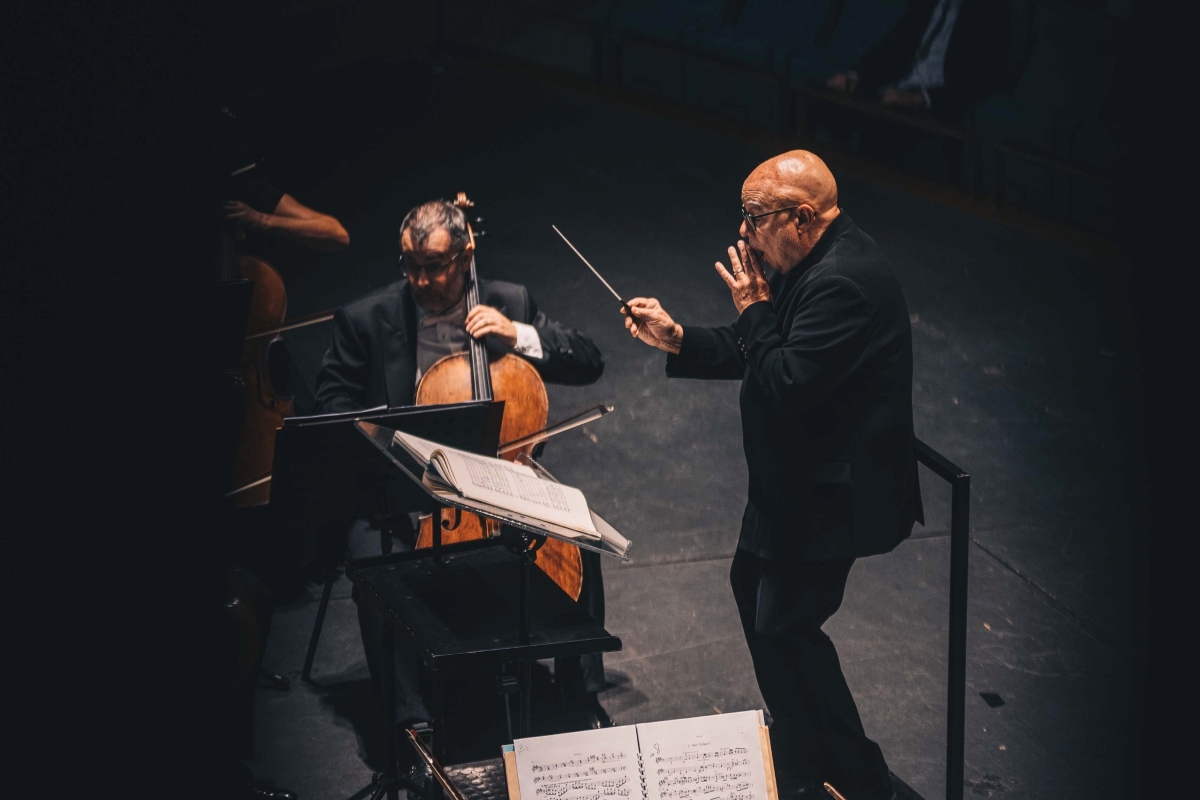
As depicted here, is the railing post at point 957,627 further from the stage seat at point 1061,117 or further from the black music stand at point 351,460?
the stage seat at point 1061,117

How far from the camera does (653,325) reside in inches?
113

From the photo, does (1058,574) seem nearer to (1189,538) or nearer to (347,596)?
(1189,538)

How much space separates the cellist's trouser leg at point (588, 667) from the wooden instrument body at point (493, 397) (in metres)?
0.17

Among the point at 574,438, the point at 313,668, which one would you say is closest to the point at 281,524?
the point at 313,668

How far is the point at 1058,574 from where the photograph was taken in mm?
4039

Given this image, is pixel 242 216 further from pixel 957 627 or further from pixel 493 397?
pixel 957 627

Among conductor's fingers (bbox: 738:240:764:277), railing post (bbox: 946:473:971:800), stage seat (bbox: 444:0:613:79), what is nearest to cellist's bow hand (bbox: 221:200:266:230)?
conductor's fingers (bbox: 738:240:764:277)

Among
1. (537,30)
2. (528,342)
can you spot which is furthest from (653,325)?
(537,30)

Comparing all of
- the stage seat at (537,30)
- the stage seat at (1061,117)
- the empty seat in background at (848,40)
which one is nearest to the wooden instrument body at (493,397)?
the stage seat at (1061,117)

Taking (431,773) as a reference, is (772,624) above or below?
above

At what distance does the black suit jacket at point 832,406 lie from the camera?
8.55ft

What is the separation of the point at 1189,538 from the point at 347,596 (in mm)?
2613

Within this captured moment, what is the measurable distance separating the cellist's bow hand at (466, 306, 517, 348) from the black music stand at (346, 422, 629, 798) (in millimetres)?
635

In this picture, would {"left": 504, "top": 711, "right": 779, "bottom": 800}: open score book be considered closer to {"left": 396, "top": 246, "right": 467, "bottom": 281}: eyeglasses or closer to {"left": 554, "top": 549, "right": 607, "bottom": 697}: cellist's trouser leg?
{"left": 554, "top": 549, "right": 607, "bottom": 697}: cellist's trouser leg
